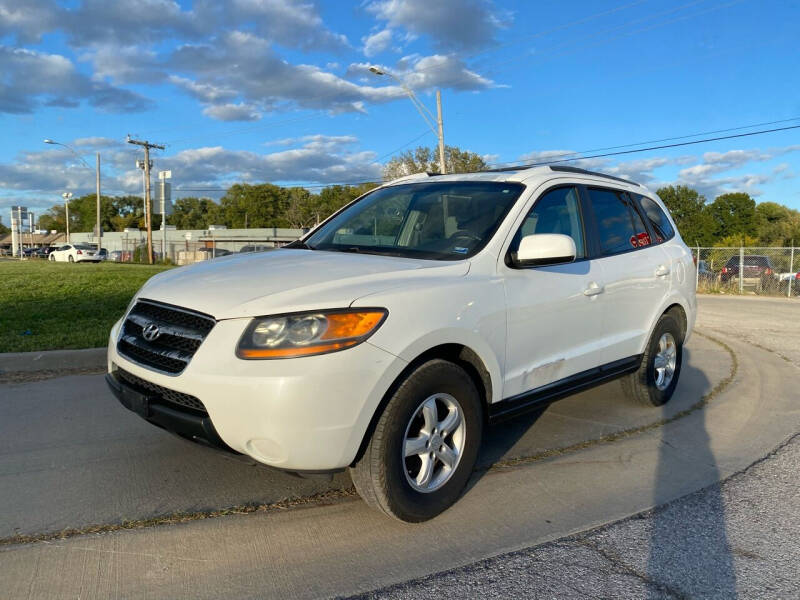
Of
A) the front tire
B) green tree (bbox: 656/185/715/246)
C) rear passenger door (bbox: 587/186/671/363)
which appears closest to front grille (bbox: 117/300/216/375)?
the front tire

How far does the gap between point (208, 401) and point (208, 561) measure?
0.70 meters

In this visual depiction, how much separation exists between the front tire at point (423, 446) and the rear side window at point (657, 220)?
2.97 metres

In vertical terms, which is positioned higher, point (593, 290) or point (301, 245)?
point (301, 245)

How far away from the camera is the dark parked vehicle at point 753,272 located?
71.1 ft

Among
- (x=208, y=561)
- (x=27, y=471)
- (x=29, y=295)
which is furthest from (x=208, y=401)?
Result: (x=29, y=295)

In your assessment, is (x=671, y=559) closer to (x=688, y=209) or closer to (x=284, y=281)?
(x=284, y=281)

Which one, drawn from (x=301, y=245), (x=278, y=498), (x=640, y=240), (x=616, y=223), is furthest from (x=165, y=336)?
(x=640, y=240)

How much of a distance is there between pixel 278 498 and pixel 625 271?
2922 millimetres

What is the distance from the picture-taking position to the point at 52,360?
6254 millimetres

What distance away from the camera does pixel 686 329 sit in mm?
5719

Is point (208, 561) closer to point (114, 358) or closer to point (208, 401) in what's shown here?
point (208, 401)

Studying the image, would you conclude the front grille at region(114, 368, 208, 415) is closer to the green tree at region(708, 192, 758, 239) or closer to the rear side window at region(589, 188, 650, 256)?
the rear side window at region(589, 188, 650, 256)

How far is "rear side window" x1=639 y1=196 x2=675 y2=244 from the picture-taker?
546cm

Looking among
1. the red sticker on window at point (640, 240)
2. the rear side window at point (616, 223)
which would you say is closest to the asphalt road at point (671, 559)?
the rear side window at point (616, 223)
